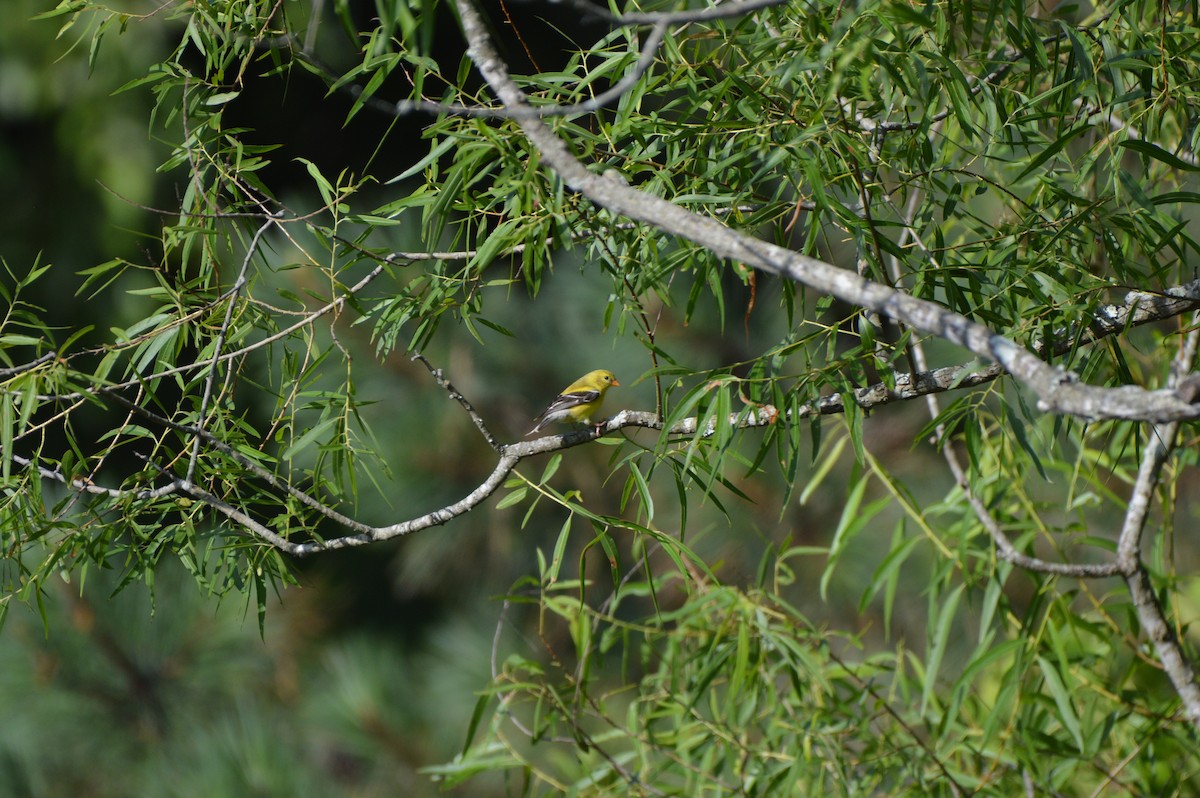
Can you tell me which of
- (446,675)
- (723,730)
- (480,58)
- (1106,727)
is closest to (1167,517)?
(1106,727)

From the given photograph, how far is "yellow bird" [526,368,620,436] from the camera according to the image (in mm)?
2041

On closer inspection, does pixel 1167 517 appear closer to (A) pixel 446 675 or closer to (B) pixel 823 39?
(B) pixel 823 39

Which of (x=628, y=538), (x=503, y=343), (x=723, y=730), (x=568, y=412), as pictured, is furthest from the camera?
(x=628, y=538)

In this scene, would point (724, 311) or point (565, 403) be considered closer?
point (724, 311)

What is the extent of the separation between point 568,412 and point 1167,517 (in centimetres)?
104

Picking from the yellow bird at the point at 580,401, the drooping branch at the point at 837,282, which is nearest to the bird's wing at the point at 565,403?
the yellow bird at the point at 580,401

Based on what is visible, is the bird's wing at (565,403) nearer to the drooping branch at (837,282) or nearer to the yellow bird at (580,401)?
the yellow bird at (580,401)

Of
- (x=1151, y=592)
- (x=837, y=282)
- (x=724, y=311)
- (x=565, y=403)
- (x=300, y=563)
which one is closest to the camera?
(x=837, y=282)

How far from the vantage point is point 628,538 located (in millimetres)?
3771

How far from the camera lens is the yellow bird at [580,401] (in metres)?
2.04

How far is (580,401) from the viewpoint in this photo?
2.09 meters

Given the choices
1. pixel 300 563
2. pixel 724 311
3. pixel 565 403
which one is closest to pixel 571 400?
pixel 565 403

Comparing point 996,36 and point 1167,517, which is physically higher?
point 996,36

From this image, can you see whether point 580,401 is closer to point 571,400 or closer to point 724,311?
point 571,400
